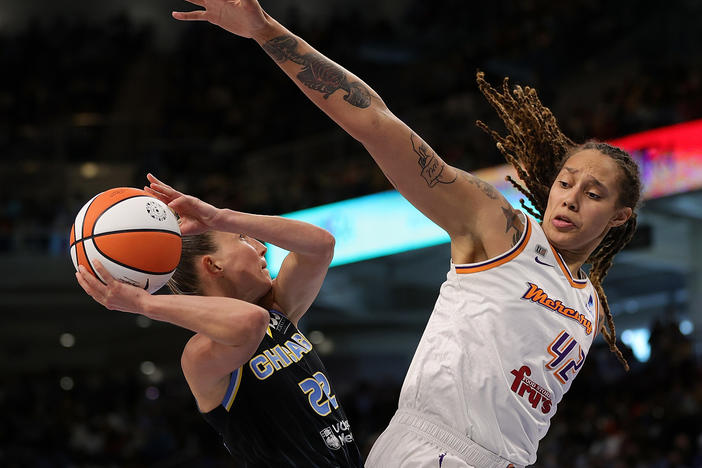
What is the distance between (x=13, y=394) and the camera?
18797 mm

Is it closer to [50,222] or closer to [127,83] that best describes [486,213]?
[50,222]

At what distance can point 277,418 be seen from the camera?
3.70m

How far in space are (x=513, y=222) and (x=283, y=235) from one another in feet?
3.18

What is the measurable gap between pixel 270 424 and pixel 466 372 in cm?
90

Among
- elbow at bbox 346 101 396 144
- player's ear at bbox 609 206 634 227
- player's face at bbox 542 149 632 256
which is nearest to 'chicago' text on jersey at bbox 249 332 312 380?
elbow at bbox 346 101 396 144

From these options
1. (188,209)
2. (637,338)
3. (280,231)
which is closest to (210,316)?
(188,209)

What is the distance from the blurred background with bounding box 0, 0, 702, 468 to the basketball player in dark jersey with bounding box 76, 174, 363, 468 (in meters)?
7.44

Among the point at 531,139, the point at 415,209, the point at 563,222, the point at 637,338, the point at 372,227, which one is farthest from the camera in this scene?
the point at 637,338

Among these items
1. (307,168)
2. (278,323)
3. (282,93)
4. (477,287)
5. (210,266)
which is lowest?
(282,93)

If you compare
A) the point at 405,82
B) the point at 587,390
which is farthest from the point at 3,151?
the point at 587,390

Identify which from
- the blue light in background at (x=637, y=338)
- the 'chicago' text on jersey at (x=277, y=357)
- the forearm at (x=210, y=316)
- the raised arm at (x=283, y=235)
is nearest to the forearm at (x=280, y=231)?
the raised arm at (x=283, y=235)

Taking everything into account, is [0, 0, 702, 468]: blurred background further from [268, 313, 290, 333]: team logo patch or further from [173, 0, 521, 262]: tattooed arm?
[173, 0, 521, 262]: tattooed arm

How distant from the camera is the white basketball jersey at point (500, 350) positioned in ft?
11.1

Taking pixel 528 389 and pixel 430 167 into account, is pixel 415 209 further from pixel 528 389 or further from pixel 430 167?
pixel 430 167
